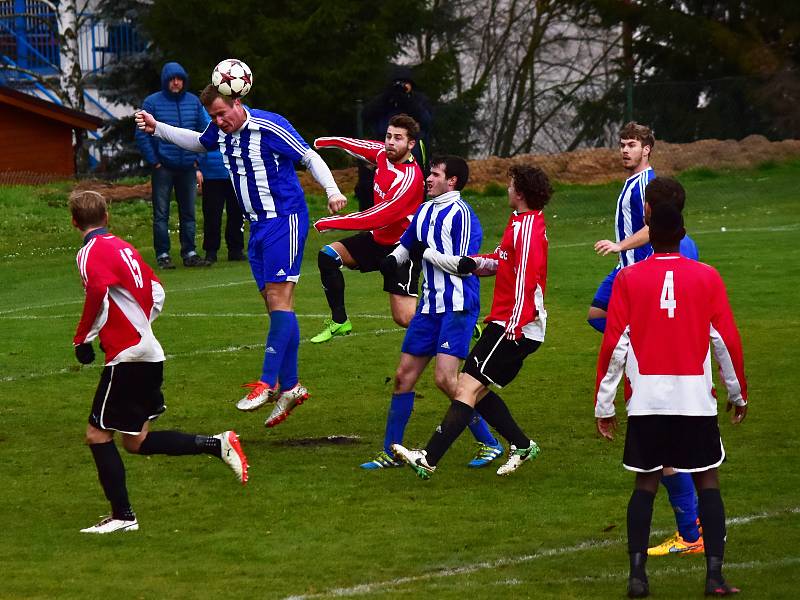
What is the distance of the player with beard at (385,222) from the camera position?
10.5 metres

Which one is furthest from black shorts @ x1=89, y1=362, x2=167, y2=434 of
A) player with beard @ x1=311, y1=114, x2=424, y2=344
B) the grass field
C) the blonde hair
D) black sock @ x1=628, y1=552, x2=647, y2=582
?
→ player with beard @ x1=311, y1=114, x2=424, y2=344

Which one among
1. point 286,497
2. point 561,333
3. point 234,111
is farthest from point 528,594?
point 561,333

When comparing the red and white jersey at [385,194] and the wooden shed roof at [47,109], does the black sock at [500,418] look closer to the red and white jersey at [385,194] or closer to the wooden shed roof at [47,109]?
the red and white jersey at [385,194]

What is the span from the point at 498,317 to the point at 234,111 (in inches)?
111

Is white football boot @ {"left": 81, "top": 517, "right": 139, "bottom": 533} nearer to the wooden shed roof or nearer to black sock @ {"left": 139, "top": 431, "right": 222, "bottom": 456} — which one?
black sock @ {"left": 139, "top": 431, "right": 222, "bottom": 456}

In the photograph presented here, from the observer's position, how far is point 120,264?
25.2 ft

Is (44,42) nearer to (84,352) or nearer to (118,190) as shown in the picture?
(118,190)

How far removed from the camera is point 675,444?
635cm

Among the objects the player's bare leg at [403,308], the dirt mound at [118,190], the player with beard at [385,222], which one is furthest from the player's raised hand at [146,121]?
the dirt mound at [118,190]

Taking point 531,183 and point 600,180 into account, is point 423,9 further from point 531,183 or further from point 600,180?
point 531,183

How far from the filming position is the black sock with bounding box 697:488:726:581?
627 cm

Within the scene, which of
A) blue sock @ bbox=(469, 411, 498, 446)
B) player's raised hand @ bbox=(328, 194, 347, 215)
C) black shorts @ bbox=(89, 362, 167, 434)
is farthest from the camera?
player's raised hand @ bbox=(328, 194, 347, 215)

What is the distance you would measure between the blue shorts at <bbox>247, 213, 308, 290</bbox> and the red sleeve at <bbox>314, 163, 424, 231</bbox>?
0.52 meters

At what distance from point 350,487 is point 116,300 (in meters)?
1.86
